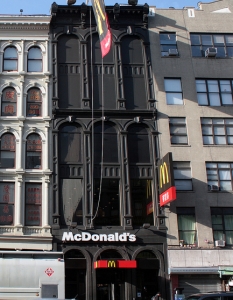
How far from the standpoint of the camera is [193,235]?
28219mm

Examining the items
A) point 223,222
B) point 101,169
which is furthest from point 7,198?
point 223,222

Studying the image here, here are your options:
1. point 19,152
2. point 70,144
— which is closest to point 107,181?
point 70,144

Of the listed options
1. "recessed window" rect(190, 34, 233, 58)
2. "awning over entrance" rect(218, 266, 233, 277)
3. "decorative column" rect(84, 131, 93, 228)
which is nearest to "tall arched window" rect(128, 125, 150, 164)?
"decorative column" rect(84, 131, 93, 228)

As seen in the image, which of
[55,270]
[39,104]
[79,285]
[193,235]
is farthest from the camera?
[39,104]

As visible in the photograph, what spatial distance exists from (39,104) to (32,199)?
6.42m

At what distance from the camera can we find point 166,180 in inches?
1070

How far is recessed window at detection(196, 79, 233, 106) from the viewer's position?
3158 cm

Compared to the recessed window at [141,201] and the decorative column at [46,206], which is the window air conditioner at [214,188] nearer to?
the recessed window at [141,201]

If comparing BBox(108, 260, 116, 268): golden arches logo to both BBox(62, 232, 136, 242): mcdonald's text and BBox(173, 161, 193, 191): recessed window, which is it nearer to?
BBox(62, 232, 136, 242): mcdonald's text

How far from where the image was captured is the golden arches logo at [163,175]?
27242 mm

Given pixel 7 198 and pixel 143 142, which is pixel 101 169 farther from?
pixel 7 198

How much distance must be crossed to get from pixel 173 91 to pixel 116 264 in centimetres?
1247

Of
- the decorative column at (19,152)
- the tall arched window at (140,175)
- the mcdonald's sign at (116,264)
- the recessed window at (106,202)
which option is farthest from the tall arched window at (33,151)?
the mcdonald's sign at (116,264)

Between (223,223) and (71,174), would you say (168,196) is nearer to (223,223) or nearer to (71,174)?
(223,223)
